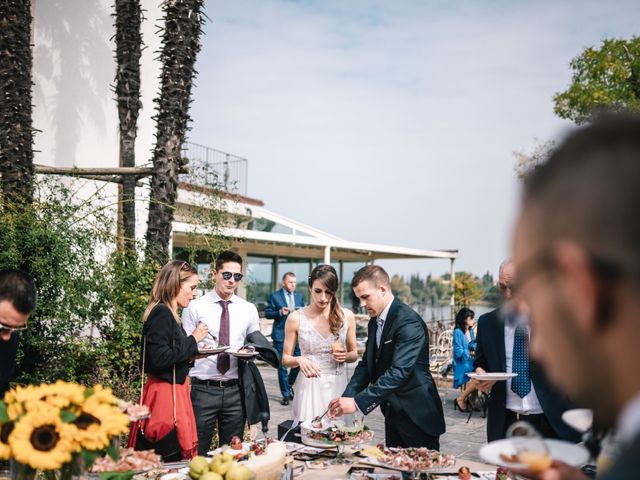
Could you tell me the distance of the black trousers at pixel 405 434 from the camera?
154 inches

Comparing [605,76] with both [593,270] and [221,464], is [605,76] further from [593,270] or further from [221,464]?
[593,270]

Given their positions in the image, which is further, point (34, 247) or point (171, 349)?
point (34, 247)

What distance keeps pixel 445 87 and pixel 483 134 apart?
1.22m

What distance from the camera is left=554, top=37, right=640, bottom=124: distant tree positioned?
2045 cm

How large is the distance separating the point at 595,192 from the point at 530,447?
92 cm

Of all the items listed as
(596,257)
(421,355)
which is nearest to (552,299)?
(596,257)

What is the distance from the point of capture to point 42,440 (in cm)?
197

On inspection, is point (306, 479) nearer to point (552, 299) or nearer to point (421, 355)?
point (421, 355)

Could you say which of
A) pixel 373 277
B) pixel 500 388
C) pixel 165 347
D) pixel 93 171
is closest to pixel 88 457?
pixel 165 347

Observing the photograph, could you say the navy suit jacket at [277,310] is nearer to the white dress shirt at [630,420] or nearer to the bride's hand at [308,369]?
the bride's hand at [308,369]

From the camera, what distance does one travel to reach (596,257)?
639 millimetres

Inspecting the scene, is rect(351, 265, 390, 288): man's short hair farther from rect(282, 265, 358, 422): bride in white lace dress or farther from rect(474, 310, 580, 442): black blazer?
rect(282, 265, 358, 422): bride in white lace dress

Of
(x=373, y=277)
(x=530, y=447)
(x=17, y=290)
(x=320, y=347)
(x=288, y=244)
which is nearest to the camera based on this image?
(x=530, y=447)

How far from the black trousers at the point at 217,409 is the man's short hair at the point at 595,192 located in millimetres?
4499
